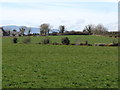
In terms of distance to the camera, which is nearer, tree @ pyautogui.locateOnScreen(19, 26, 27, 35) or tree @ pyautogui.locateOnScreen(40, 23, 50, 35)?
tree @ pyautogui.locateOnScreen(40, 23, 50, 35)

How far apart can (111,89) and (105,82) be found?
1.67 meters

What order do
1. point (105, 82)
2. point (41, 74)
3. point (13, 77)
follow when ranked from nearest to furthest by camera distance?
point (105, 82) → point (13, 77) → point (41, 74)

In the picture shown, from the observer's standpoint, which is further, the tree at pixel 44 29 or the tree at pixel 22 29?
the tree at pixel 22 29

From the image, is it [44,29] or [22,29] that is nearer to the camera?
[44,29]

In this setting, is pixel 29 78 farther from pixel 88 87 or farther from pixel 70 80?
pixel 88 87

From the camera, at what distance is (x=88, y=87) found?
12.4 m

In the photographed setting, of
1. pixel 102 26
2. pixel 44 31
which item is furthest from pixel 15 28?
pixel 102 26

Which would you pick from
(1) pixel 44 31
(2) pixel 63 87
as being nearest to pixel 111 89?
(2) pixel 63 87

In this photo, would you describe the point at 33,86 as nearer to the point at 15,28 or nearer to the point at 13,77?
the point at 13,77

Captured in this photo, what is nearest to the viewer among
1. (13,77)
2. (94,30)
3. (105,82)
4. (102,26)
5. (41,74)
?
(105,82)

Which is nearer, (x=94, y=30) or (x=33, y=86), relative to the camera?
(x=33, y=86)

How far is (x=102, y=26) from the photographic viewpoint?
131625 millimetres

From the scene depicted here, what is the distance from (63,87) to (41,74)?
13.6ft

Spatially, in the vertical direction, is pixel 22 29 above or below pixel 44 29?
above
